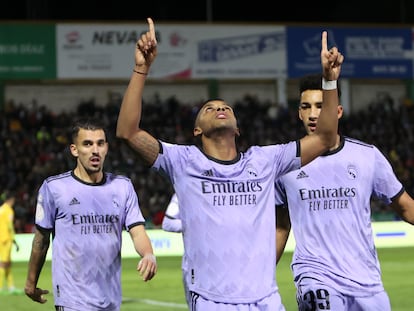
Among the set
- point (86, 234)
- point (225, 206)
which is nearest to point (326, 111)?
point (225, 206)

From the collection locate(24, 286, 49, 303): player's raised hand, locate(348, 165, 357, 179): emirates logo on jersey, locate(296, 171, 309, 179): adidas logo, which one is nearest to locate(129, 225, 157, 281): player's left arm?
locate(24, 286, 49, 303): player's raised hand

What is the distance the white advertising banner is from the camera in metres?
39.6

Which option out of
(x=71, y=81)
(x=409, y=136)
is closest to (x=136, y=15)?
(x=71, y=81)

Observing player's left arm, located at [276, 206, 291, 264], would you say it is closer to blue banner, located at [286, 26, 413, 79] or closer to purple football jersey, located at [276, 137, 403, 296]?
purple football jersey, located at [276, 137, 403, 296]

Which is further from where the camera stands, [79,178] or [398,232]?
[398,232]

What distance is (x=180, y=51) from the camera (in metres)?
40.5

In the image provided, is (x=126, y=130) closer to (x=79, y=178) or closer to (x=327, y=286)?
(x=327, y=286)

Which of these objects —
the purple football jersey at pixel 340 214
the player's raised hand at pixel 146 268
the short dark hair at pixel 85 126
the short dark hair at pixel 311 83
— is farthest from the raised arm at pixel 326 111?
the short dark hair at pixel 85 126

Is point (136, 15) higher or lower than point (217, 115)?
higher

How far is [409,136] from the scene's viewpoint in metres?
41.5

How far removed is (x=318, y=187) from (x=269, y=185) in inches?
32.8

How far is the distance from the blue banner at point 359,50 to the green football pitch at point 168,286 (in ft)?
54.7

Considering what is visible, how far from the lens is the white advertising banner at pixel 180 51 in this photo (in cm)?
3959

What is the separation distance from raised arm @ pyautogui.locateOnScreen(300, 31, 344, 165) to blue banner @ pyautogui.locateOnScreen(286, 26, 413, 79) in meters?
35.3
